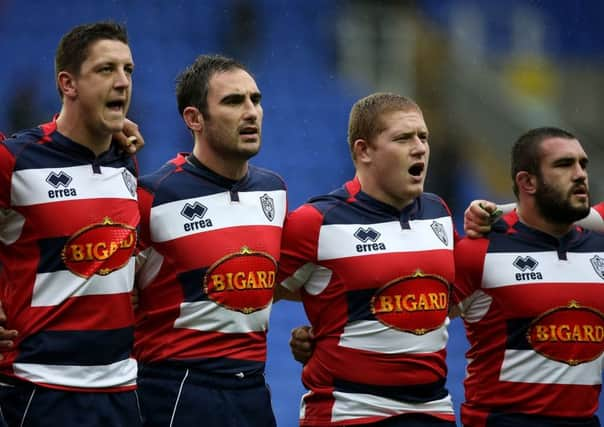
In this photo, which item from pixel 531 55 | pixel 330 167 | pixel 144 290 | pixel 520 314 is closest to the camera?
pixel 144 290

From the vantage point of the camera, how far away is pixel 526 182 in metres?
5.14

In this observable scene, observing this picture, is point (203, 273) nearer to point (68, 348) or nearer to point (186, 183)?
point (186, 183)

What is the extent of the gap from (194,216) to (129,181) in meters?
0.28

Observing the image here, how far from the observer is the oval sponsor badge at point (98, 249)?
Result: 4.17 m

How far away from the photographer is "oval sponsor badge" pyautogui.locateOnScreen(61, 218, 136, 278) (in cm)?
417

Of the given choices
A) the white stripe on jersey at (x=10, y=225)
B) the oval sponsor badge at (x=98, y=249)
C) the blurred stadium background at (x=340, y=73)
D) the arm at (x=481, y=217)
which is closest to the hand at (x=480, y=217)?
the arm at (x=481, y=217)

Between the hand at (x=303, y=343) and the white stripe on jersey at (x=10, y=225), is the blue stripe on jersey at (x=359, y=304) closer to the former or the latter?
the hand at (x=303, y=343)

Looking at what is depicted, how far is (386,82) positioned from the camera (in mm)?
11000

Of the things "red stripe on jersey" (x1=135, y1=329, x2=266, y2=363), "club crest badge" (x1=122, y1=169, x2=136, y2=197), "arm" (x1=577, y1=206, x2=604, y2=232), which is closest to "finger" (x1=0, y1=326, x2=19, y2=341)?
"red stripe on jersey" (x1=135, y1=329, x2=266, y2=363)

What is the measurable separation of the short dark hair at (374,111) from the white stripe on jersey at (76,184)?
996 mm

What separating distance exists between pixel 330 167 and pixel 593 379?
6074 mm

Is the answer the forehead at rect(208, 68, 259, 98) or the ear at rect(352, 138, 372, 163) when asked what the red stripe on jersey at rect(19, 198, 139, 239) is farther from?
the ear at rect(352, 138, 372, 163)

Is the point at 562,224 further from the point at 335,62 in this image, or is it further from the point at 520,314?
the point at 335,62

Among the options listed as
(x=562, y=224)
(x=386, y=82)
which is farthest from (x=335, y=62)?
(x=562, y=224)
